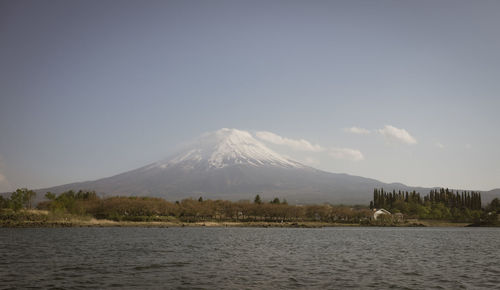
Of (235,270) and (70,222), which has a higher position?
(235,270)

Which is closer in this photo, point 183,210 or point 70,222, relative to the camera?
point 70,222

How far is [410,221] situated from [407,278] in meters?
162

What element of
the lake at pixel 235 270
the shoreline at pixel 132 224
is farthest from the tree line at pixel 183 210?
the lake at pixel 235 270

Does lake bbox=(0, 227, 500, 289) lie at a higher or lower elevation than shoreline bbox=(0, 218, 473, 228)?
higher

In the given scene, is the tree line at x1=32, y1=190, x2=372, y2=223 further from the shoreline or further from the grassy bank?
the shoreline

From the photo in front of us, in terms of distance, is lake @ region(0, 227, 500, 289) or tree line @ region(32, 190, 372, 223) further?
tree line @ region(32, 190, 372, 223)

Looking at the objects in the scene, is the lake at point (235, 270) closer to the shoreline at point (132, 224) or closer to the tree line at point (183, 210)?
the shoreline at point (132, 224)

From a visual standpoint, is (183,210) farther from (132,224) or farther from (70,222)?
(70,222)

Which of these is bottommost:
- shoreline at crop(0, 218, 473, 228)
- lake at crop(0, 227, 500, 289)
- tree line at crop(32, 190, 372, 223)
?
shoreline at crop(0, 218, 473, 228)

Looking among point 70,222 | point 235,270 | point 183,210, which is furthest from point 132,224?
point 235,270

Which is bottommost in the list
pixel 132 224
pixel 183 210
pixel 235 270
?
pixel 132 224

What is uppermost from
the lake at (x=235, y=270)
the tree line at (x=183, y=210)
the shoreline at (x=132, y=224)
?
the tree line at (x=183, y=210)

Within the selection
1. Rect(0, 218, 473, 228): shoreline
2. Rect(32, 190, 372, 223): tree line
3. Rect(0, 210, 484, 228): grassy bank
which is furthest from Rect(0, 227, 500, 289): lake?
Rect(32, 190, 372, 223): tree line

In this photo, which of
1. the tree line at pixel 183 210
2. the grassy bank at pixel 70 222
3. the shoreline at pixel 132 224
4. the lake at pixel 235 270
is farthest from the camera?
the tree line at pixel 183 210
